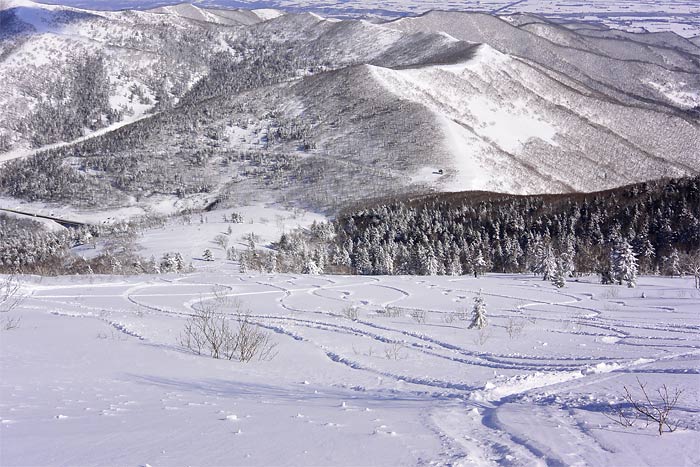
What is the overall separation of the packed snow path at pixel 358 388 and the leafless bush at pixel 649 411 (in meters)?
0.15

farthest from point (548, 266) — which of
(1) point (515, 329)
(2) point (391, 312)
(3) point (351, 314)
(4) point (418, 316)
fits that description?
(1) point (515, 329)

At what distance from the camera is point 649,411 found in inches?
325

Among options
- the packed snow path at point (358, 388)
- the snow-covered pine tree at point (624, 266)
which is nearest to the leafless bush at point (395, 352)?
the packed snow path at point (358, 388)

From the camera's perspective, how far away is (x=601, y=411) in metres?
8.62

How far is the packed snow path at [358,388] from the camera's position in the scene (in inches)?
277

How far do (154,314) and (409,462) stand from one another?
1940 centimetres

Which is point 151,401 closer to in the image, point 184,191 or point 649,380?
point 649,380

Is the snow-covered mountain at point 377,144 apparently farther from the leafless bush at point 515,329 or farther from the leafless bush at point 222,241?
the leafless bush at point 515,329

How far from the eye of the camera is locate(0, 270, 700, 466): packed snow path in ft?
23.1

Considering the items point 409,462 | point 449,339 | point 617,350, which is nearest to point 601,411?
point 409,462

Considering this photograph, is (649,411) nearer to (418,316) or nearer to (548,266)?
(418,316)

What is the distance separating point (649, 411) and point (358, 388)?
5.09 meters

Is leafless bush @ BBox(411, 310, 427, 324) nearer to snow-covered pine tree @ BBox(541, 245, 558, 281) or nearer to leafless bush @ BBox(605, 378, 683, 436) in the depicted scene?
leafless bush @ BBox(605, 378, 683, 436)

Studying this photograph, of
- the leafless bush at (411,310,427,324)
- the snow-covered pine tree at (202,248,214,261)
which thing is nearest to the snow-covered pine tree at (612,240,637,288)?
the leafless bush at (411,310,427,324)
